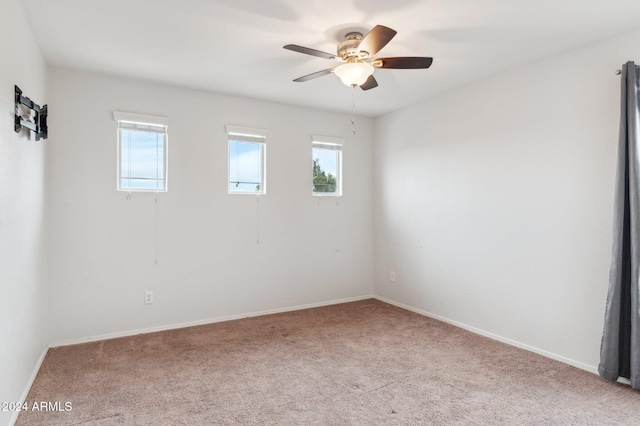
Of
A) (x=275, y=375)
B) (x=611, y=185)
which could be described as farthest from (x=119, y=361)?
(x=611, y=185)

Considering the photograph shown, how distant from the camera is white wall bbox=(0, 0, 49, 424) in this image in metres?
1.93

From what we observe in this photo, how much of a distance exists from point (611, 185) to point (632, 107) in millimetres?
554

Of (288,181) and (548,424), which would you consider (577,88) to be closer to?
(548,424)

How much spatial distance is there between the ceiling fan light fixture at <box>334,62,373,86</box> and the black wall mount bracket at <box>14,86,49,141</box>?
6.39 ft

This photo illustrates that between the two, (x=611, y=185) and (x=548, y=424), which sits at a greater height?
(x=611, y=185)

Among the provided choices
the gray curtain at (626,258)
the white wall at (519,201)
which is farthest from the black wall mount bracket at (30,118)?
the gray curtain at (626,258)

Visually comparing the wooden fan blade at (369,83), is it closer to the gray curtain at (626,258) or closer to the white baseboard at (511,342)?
the gray curtain at (626,258)

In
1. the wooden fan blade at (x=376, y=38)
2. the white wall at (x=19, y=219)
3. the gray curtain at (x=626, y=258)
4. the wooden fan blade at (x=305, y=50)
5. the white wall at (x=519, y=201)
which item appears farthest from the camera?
the white wall at (x=519, y=201)

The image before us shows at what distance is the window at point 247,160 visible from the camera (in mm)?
4191

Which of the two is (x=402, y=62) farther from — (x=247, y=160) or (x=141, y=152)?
(x=141, y=152)

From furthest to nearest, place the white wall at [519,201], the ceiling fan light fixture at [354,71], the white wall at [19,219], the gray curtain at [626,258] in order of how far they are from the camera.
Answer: the white wall at [519,201] < the ceiling fan light fixture at [354,71] < the gray curtain at [626,258] < the white wall at [19,219]

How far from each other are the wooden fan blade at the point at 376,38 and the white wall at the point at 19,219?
1922 millimetres

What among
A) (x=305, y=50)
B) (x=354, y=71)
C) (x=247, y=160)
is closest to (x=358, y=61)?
(x=354, y=71)

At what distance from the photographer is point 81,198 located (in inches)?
135
